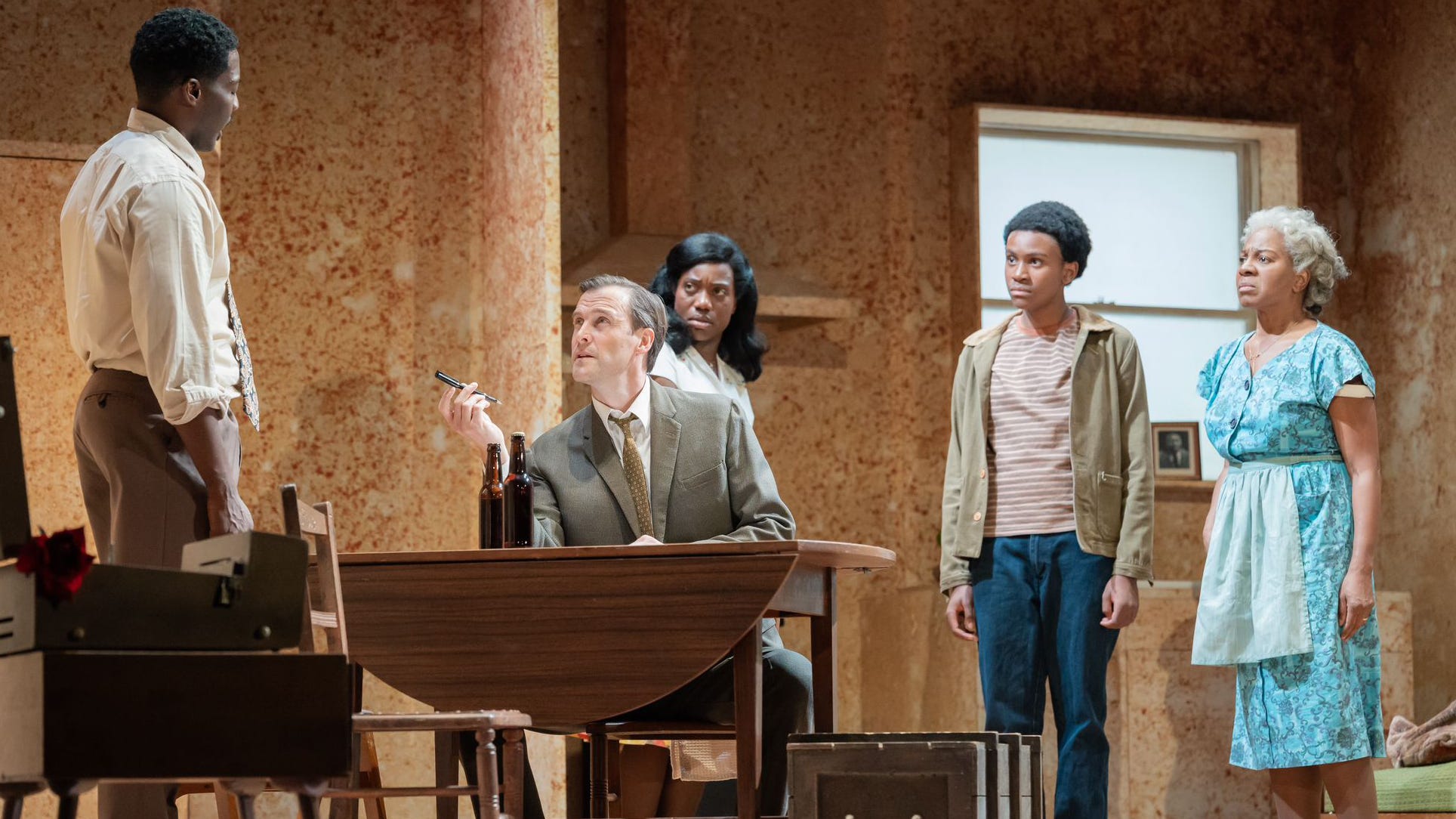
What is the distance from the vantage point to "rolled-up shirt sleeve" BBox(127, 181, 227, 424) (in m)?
2.61

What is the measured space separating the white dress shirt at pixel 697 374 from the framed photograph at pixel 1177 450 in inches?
76.8

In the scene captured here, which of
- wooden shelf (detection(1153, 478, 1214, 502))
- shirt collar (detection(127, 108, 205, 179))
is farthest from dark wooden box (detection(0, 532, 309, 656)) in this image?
wooden shelf (detection(1153, 478, 1214, 502))

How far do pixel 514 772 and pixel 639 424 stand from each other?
3.17 ft

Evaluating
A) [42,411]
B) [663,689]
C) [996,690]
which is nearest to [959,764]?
[663,689]

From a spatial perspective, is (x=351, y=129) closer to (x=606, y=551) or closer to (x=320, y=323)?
(x=320, y=323)

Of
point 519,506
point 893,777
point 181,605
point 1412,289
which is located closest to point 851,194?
point 1412,289

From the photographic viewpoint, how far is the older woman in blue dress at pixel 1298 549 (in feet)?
11.9

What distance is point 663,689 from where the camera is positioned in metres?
2.71

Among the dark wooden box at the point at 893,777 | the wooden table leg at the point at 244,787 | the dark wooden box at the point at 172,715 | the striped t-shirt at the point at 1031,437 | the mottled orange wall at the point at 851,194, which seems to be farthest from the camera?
the mottled orange wall at the point at 851,194

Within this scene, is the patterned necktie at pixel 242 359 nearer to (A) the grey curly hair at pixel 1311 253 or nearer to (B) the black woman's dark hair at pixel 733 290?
(B) the black woman's dark hair at pixel 733 290

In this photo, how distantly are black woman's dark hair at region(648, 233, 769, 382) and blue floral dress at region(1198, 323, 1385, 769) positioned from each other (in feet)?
4.11

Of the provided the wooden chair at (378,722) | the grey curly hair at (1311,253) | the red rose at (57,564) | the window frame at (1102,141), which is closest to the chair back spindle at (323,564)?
the wooden chair at (378,722)

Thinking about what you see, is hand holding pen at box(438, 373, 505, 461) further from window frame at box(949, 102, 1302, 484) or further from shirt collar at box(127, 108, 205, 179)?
window frame at box(949, 102, 1302, 484)

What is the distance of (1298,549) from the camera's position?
12.2 ft
